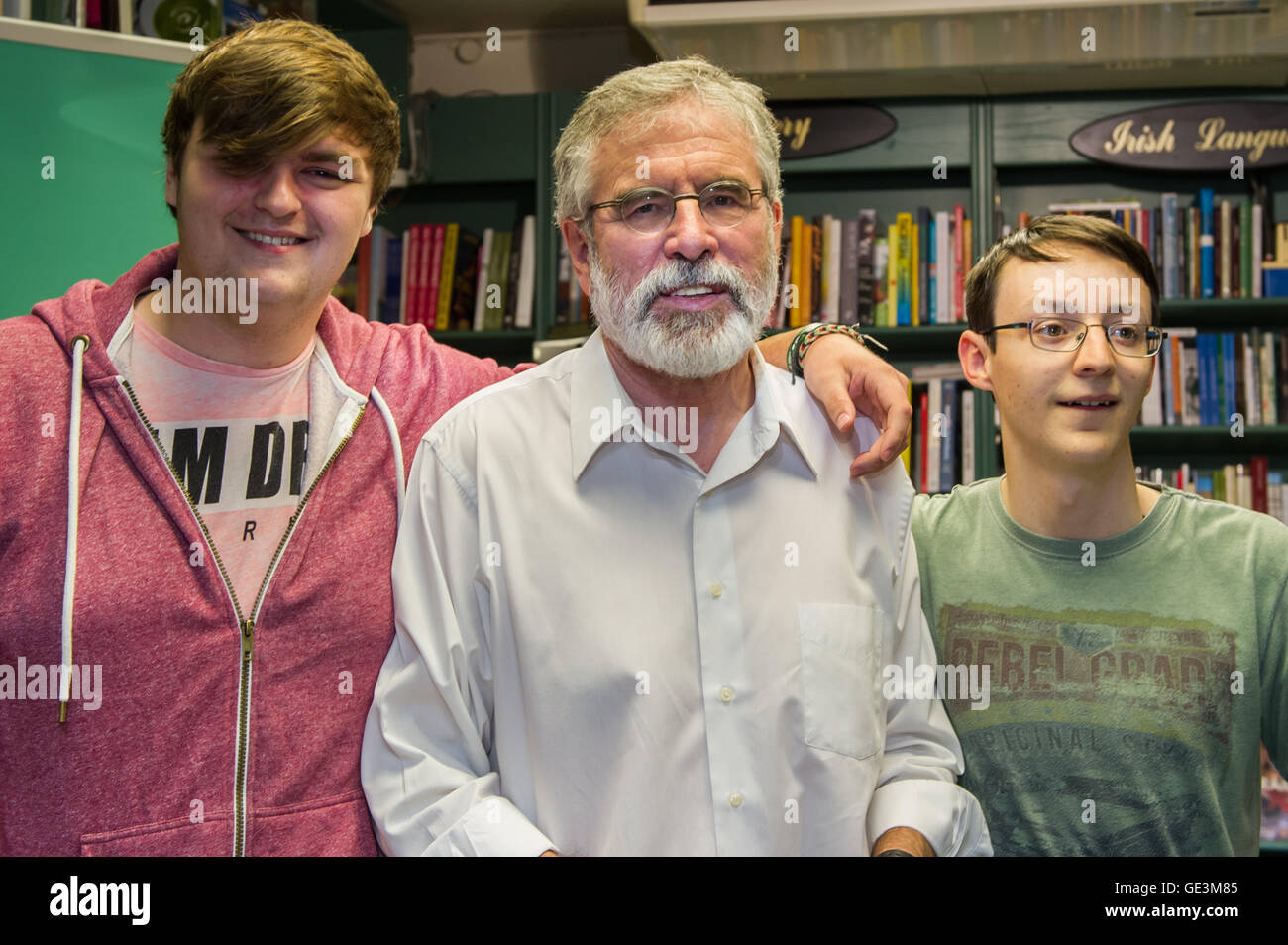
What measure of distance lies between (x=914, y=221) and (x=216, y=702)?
9.71 ft

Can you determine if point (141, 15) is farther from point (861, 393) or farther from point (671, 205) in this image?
point (861, 393)

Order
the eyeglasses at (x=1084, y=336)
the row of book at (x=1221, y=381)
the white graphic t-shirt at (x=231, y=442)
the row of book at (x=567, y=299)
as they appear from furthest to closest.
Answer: the row of book at (x=567, y=299) → the row of book at (x=1221, y=381) → the eyeglasses at (x=1084, y=336) → the white graphic t-shirt at (x=231, y=442)

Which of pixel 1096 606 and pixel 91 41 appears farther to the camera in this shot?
pixel 91 41

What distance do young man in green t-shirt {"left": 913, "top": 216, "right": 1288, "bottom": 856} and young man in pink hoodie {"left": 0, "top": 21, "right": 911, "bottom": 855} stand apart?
0.85 feet

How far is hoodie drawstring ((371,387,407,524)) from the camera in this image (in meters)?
1.39

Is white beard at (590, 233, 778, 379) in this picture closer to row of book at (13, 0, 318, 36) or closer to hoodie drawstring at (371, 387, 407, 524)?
hoodie drawstring at (371, 387, 407, 524)

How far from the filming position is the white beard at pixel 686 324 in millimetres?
1337

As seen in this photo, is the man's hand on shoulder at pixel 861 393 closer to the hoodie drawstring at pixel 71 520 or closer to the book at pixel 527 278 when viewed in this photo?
the hoodie drawstring at pixel 71 520

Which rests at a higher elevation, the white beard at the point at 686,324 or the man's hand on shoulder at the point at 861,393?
the white beard at the point at 686,324

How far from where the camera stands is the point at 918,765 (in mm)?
1368

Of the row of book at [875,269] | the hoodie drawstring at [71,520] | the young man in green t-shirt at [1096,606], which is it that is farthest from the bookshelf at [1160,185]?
the hoodie drawstring at [71,520]

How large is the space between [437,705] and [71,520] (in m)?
0.45

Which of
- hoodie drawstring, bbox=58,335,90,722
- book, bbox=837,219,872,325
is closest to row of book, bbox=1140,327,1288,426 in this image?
book, bbox=837,219,872,325

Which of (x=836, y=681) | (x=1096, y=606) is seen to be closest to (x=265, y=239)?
(x=836, y=681)
